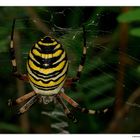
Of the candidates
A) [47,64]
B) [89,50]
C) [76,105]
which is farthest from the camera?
[76,105]

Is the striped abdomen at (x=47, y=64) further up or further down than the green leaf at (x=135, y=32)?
further down

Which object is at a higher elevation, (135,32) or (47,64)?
(135,32)

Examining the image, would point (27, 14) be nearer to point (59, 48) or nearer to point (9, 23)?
point (9, 23)

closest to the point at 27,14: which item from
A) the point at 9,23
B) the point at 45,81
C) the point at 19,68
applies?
the point at 9,23

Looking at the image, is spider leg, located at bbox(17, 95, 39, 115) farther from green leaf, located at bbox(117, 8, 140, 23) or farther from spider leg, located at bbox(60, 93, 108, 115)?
green leaf, located at bbox(117, 8, 140, 23)

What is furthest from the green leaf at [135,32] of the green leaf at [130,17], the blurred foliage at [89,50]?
the blurred foliage at [89,50]

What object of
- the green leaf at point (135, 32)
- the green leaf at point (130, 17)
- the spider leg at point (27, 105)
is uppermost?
the green leaf at point (130, 17)

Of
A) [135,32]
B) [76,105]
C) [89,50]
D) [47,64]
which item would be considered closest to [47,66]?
[47,64]

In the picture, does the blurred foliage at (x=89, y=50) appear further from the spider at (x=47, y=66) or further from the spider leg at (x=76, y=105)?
the spider at (x=47, y=66)

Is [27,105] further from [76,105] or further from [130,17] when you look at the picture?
[130,17]
